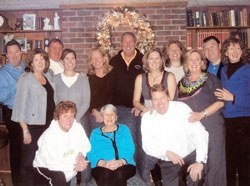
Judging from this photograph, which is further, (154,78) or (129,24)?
(129,24)

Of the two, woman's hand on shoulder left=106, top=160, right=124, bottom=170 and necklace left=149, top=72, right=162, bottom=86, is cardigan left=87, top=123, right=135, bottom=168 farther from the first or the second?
necklace left=149, top=72, right=162, bottom=86

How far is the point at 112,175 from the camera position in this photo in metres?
2.26

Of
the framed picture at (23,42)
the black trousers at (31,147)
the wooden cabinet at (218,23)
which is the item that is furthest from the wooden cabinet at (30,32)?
the black trousers at (31,147)

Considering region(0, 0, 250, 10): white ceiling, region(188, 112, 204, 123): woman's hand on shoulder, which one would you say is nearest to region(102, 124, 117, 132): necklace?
region(188, 112, 204, 123): woman's hand on shoulder

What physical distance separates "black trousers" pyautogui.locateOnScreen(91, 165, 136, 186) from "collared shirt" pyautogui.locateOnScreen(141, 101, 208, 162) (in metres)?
0.28

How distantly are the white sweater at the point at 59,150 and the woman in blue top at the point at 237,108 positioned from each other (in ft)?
5.06

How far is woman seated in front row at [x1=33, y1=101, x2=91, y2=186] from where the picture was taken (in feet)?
7.16

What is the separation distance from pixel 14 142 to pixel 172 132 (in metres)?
1.79

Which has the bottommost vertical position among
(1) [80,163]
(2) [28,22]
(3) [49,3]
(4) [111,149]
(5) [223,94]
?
(1) [80,163]

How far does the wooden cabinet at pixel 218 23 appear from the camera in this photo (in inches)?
178

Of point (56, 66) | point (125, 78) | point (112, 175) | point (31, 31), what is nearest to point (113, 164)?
point (112, 175)

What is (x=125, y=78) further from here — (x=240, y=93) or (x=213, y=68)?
(x=240, y=93)

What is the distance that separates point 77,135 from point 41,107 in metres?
0.50

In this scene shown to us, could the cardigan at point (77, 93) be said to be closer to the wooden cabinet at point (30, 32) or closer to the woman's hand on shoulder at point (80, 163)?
the woman's hand on shoulder at point (80, 163)
